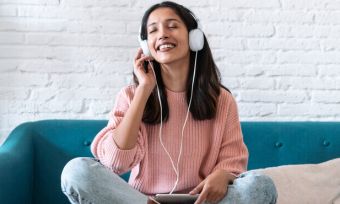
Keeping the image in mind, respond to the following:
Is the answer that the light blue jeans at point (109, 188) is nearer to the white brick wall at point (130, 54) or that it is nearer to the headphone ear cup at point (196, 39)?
the headphone ear cup at point (196, 39)

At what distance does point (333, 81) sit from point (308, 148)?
1.10ft

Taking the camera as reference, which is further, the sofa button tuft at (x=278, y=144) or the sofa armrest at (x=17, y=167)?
the sofa button tuft at (x=278, y=144)

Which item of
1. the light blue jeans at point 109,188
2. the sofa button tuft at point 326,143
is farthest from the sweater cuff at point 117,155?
the sofa button tuft at point 326,143

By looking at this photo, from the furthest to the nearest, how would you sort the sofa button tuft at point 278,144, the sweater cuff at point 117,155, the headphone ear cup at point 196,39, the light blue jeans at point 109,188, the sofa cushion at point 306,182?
the sofa button tuft at point 278,144
the sofa cushion at point 306,182
the headphone ear cup at point 196,39
the sweater cuff at point 117,155
the light blue jeans at point 109,188

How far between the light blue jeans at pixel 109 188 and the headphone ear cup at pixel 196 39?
1.41 feet

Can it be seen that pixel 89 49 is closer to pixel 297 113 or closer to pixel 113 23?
pixel 113 23

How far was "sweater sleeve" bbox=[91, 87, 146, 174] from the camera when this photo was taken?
126 centimetres

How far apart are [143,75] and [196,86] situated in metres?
0.17

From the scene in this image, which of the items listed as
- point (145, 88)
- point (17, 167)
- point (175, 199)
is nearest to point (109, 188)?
point (175, 199)

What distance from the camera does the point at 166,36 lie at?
1.35m

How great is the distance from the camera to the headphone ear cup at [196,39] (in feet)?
4.50

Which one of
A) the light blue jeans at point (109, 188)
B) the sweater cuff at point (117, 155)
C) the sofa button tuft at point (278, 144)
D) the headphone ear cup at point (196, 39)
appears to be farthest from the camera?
the sofa button tuft at point (278, 144)

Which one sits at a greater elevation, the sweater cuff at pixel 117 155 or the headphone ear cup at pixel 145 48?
the headphone ear cup at pixel 145 48

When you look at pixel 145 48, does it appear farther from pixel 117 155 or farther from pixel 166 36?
pixel 117 155
